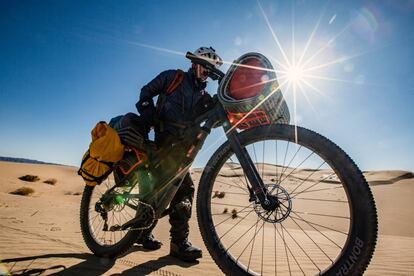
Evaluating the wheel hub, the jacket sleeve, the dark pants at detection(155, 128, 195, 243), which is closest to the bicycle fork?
the wheel hub

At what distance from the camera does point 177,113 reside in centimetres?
371

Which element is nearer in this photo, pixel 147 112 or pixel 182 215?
pixel 147 112

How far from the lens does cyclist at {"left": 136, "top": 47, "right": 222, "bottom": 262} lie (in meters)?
3.11

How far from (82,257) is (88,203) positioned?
82cm

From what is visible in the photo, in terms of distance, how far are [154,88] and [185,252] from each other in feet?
6.86

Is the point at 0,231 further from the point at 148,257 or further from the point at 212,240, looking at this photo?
the point at 212,240

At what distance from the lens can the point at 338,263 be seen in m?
1.70

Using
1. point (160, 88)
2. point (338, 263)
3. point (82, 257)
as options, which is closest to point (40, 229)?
point (82, 257)

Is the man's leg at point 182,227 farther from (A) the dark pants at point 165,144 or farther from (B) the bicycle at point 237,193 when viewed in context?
(B) the bicycle at point 237,193

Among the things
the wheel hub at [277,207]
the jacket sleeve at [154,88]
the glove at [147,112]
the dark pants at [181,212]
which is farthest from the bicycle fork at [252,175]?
the jacket sleeve at [154,88]

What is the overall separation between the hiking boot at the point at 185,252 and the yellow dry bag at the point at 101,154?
47.9 inches

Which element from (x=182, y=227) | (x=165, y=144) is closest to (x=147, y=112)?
(x=165, y=144)

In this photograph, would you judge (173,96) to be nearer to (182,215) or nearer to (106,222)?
(182,215)

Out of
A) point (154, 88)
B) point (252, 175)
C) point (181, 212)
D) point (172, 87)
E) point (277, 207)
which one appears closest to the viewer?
point (277, 207)
